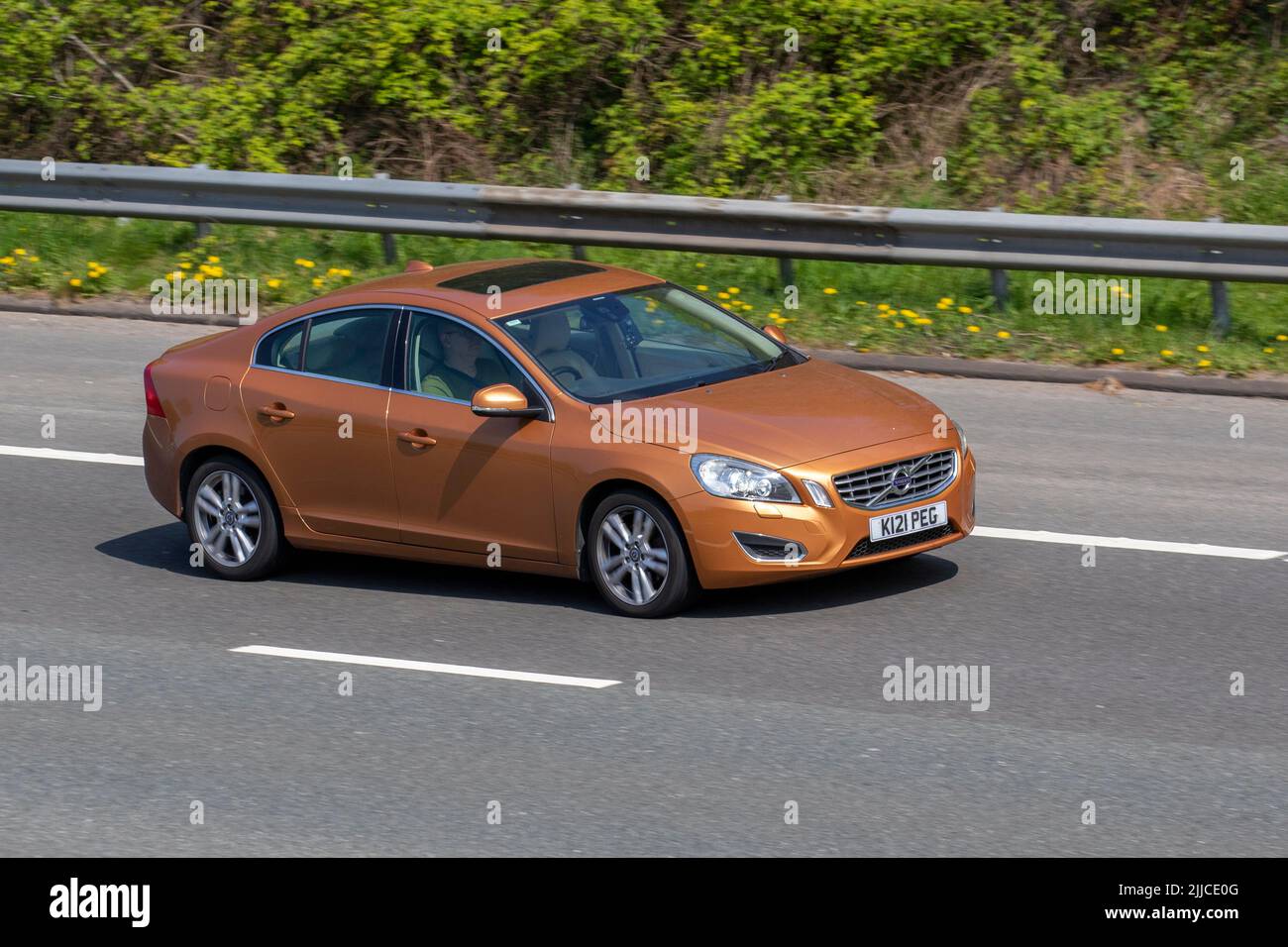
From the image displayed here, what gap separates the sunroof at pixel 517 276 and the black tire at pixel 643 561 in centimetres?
158

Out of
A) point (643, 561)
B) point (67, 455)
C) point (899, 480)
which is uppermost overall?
point (899, 480)

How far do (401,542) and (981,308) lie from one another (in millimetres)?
6774

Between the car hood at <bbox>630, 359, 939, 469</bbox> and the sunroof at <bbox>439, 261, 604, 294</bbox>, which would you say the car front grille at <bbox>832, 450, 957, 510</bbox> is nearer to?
the car hood at <bbox>630, 359, 939, 469</bbox>

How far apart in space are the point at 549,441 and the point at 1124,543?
313cm

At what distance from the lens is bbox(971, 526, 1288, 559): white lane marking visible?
9609 mm

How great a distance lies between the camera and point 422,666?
8.30 metres

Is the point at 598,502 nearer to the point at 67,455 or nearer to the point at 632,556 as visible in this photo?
the point at 632,556

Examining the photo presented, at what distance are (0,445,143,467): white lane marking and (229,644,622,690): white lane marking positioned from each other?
13.1 feet

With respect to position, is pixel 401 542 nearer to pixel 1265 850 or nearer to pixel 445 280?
pixel 445 280

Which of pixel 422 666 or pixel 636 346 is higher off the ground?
pixel 636 346

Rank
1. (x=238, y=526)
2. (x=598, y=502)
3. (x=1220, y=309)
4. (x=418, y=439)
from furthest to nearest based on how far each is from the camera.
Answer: (x=1220, y=309)
(x=238, y=526)
(x=418, y=439)
(x=598, y=502)

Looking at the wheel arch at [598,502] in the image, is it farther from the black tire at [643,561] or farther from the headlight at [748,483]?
the headlight at [748,483]

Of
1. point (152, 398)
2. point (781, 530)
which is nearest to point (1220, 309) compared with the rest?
point (781, 530)

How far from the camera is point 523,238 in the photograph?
632 inches
